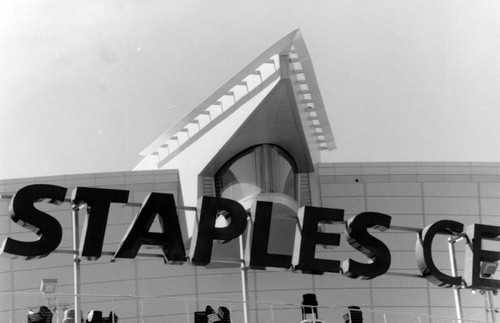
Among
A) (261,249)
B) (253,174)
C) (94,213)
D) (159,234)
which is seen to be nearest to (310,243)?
A: (261,249)

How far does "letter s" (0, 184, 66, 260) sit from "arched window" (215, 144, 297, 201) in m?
15.2

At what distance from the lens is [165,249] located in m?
35.1

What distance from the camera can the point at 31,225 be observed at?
1319 inches

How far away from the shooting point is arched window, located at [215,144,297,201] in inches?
1895

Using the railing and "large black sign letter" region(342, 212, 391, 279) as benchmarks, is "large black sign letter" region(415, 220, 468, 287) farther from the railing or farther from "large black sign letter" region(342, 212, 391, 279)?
the railing

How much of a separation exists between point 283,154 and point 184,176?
4552 millimetres

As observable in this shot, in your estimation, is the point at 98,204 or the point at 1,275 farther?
the point at 1,275

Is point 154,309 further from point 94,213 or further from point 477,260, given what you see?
point 477,260

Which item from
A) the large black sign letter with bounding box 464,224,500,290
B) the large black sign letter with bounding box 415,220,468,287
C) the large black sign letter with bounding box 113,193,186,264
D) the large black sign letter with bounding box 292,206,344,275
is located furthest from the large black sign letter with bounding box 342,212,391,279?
the large black sign letter with bounding box 113,193,186,264

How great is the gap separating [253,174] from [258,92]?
4166mm

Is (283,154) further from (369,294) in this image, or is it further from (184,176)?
(369,294)

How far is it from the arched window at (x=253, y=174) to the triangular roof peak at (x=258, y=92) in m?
1.64

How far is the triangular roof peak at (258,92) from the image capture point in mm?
44906

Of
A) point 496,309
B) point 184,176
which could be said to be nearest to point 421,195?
point 496,309
